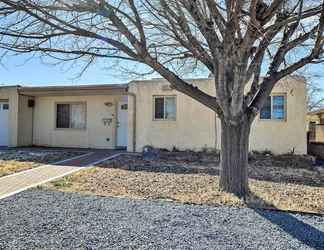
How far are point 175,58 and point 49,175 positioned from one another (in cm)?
463

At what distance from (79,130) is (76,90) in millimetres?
2322

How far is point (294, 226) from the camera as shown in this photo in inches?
182

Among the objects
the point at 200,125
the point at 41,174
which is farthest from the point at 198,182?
the point at 200,125

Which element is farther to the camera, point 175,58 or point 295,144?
point 295,144

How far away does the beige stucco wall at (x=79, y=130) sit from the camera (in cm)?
1575

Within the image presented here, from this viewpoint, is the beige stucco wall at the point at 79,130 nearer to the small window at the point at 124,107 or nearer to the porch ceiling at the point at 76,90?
the small window at the point at 124,107

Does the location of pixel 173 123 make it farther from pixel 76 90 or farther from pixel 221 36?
pixel 221 36

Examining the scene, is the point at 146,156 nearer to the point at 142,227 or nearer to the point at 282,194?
the point at 282,194

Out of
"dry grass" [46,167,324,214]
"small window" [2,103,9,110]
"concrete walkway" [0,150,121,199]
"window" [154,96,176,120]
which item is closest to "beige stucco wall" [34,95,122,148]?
"small window" [2,103,9,110]

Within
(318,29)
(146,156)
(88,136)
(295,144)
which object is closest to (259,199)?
(318,29)

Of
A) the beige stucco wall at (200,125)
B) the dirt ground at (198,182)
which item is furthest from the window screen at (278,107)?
the dirt ground at (198,182)

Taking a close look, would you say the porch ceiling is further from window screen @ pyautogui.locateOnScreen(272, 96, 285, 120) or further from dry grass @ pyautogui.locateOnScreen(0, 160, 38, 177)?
window screen @ pyautogui.locateOnScreen(272, 96, 285, 120)

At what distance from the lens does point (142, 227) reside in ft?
14.8

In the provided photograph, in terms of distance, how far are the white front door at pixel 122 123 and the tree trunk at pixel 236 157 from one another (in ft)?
30.7
